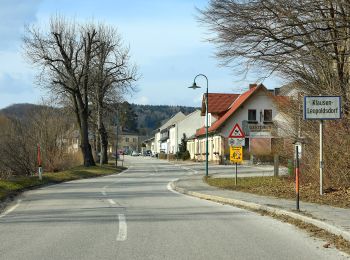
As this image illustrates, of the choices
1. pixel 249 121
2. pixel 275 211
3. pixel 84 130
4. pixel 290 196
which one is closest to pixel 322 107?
pixel 290 196

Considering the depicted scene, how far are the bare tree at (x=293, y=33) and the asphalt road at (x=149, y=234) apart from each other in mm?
6084

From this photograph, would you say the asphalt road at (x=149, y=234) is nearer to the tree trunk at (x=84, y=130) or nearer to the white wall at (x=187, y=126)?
the tree trunk at (x=84, y=130)

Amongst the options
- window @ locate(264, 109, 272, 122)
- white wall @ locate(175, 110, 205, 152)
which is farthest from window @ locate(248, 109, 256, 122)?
white wall @ locate(175, 110, 205, 152)

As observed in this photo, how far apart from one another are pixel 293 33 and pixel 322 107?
10.1 ft

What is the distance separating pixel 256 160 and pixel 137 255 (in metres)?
49.2

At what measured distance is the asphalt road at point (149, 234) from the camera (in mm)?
8656

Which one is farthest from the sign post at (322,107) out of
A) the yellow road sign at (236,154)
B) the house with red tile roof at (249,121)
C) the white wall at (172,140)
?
the white wall at (172,140)

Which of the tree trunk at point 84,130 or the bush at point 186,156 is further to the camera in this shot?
the bush at point 186,156

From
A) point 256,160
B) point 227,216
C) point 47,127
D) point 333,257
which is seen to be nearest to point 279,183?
point 227,216

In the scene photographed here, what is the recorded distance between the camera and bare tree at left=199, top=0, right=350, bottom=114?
1658 centimetres

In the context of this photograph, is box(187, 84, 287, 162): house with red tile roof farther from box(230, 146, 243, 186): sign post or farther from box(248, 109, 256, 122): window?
box(230, 146, 243, 186): sign post

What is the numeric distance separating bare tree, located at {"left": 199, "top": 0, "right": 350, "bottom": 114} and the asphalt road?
240 inches

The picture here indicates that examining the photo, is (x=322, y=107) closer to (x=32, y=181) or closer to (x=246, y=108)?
(x=32, y=181)

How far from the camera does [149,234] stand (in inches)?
421
